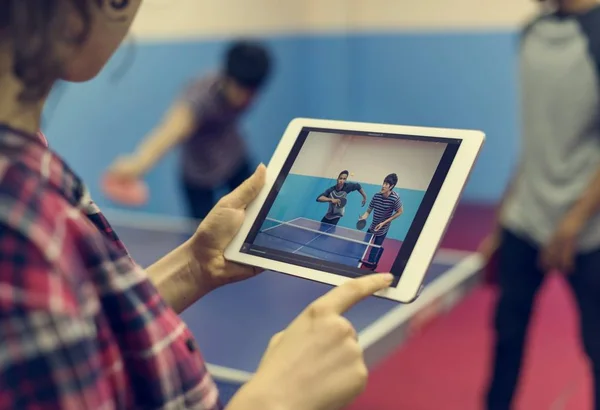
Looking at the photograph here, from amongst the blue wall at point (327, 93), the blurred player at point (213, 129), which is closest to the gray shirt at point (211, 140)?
the blurred player at point (213, 129)

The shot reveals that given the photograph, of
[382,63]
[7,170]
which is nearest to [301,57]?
[382,63]

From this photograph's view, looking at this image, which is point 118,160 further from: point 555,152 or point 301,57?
point 555,152

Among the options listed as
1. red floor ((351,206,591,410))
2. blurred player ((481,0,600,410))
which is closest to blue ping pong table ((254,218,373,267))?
blurred player ((481,0,600,410))

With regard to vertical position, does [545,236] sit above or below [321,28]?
below

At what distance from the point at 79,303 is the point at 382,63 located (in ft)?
13.1

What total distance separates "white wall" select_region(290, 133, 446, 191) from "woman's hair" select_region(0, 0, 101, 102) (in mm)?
390

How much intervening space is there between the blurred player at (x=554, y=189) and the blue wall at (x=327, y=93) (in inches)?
60.2

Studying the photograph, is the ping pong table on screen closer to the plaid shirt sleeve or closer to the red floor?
the red floor

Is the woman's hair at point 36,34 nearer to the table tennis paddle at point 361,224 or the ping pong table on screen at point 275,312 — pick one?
the table tennis paddle at point 361,224

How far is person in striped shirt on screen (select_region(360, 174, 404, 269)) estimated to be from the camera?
0.72 metres

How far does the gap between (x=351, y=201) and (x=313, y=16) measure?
3.87m

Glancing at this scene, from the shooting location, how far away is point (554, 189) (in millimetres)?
1599

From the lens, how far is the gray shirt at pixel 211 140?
2285 mm

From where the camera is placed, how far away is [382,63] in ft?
14.0
